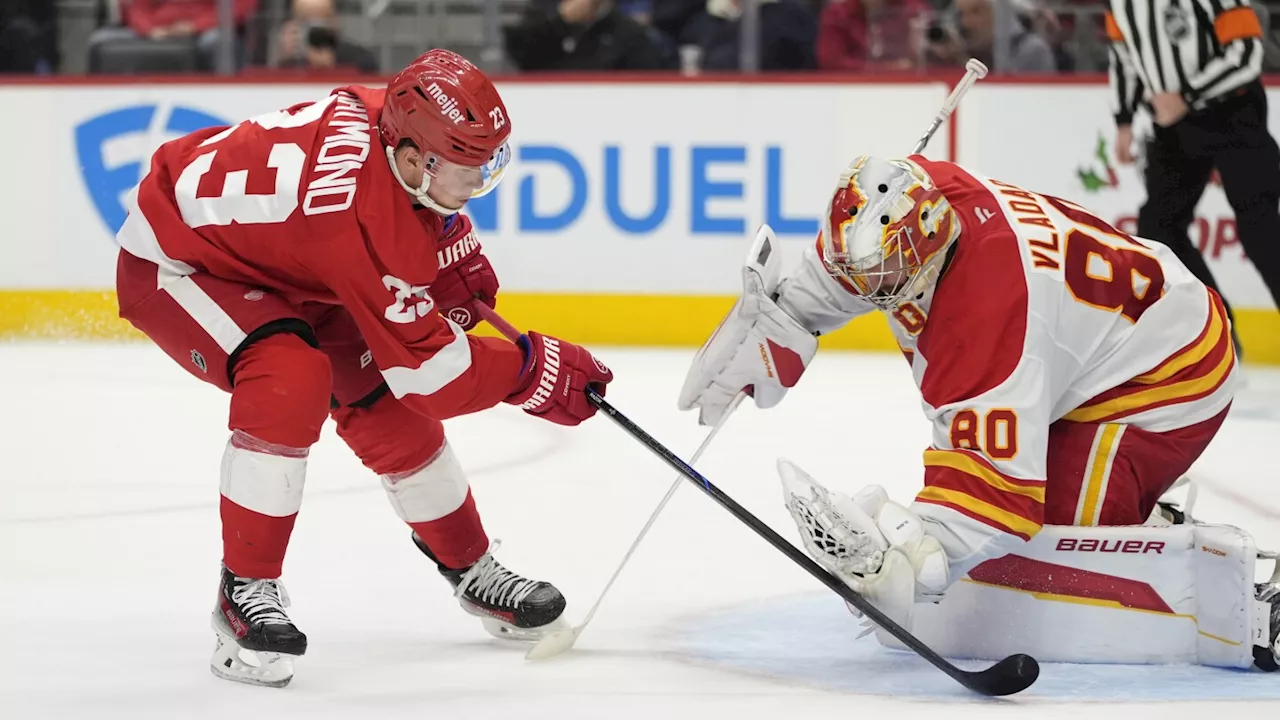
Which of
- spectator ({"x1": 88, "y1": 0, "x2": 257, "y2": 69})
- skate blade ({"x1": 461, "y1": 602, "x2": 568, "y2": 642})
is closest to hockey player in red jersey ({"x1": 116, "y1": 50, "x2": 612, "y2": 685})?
skate blade ({"x1": 461, "y1": 602, "x2": 568, "y2": 642})

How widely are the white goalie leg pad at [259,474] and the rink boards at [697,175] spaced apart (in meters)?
3.93

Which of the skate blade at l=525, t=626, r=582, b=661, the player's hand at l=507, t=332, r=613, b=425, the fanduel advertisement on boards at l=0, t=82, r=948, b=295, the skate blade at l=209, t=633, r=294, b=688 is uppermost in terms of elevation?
the player's hand at l=507, t=332, r=613, b=425

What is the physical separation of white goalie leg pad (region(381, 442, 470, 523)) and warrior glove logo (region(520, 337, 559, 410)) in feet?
0.75

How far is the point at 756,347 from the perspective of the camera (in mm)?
2863

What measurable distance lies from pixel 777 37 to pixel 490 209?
3.97ft

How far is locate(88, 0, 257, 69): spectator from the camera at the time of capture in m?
6.62

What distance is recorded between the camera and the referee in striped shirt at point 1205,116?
5.27 meters

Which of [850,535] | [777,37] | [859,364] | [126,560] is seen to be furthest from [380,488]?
[777,37]

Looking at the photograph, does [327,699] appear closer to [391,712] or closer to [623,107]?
[391,712]

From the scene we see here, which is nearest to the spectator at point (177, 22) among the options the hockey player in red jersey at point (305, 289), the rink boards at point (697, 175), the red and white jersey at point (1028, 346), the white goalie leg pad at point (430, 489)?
the rink boards at point (697, 175)

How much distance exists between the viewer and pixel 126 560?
3.28 m

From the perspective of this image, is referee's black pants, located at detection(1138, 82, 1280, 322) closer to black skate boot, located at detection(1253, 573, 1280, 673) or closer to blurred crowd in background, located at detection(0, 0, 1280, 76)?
blurred crowd in background, located at detection(0, 0, 1280, 76)

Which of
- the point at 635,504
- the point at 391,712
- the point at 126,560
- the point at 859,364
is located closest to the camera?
the point at 391,712

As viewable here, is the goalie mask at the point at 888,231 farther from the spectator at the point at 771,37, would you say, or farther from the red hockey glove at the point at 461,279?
the spectator at the point at 771,37
